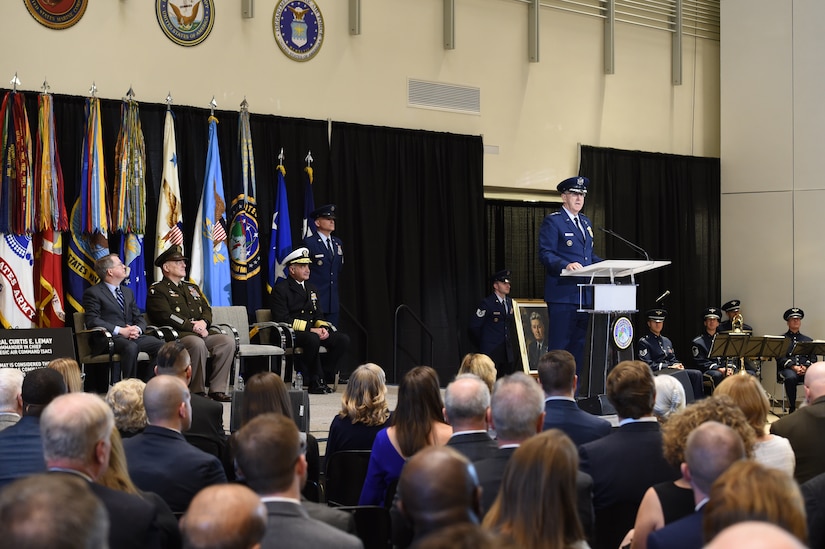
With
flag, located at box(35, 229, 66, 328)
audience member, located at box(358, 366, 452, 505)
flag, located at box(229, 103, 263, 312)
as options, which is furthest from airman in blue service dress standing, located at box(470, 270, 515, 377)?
audience member, located at box(358, 366, 452, 505)

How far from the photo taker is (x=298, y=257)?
8.15m

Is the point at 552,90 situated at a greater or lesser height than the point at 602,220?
greater

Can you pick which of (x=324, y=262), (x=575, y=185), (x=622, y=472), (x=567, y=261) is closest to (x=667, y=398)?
(x=622, y=472)

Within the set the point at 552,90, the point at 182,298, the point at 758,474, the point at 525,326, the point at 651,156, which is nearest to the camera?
the point at 758,474

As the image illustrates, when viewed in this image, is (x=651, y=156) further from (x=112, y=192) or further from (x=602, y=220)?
(x=112, y=192)

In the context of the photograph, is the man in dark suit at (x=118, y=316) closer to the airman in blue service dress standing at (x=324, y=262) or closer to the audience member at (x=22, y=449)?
the airman in blue service dress standing at (x=324, y=262)

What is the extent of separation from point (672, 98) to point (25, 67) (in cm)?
757

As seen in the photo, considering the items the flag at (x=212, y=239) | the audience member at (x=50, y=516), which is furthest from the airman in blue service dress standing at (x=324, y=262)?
the audience member at (x=50, y=516)

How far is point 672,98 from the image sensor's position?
11766mm

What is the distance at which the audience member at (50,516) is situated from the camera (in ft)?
4.54

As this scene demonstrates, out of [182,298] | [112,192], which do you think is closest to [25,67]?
[112,192]

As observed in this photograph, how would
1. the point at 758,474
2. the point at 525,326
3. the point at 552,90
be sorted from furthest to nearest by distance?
the point at 552,90 → the point at 525,326 → the point at 758,474

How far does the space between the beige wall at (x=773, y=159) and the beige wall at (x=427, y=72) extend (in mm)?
514

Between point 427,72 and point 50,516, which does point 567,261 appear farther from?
point 50,516
